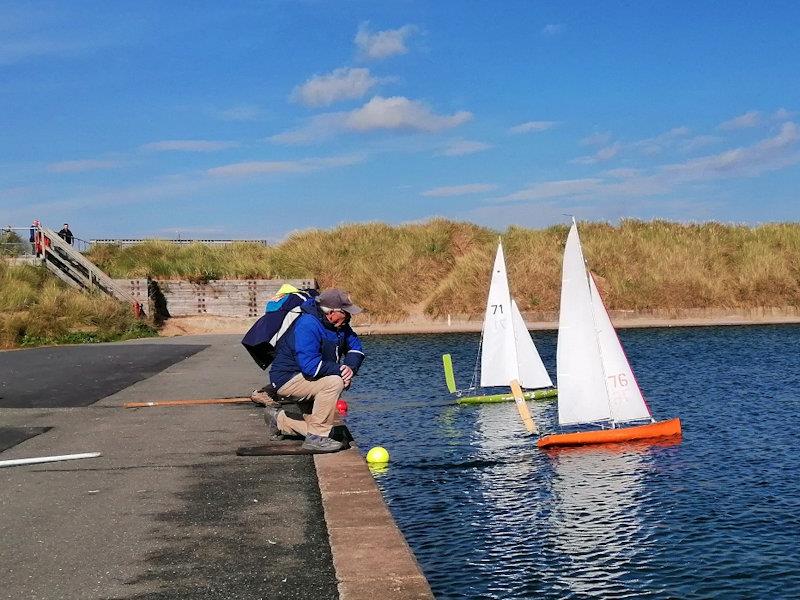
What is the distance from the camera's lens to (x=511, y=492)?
43.1 feet

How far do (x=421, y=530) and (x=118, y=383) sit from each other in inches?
463

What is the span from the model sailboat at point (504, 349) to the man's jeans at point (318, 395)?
1359cm

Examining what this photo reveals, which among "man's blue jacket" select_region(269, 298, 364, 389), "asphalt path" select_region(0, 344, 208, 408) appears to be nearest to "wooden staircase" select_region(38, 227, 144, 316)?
"asphalt path" select_region(0, 344, 208, 408)

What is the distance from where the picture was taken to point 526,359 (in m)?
25.5

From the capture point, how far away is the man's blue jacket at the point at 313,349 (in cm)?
1105

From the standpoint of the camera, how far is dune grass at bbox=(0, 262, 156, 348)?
114ft

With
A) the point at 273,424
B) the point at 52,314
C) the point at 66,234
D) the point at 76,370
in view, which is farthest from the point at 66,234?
the point at 273,424

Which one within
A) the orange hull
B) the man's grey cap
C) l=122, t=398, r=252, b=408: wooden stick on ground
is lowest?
the orange hull

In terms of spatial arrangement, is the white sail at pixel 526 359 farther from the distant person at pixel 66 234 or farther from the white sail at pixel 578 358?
the distant person at pixel 66 234

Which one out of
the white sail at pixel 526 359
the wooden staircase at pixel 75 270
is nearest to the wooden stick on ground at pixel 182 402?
the white sail at pixel 526 359

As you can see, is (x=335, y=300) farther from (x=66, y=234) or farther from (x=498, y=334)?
(x=66, y=234)

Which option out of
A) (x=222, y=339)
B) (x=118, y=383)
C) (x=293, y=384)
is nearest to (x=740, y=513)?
(x=293, y=384)

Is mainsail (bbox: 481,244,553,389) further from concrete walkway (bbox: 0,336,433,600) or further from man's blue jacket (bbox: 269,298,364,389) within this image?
man's blue jacket (bbox: 269,298,364,389)

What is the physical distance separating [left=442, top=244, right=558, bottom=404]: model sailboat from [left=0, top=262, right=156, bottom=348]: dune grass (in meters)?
18.0
